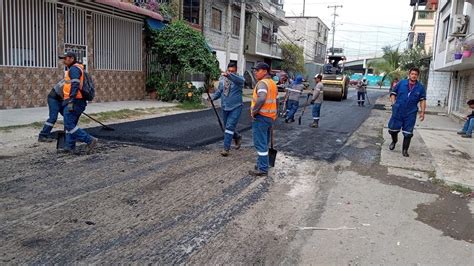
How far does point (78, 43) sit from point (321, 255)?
1271 cm

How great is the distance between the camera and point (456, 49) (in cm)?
1544

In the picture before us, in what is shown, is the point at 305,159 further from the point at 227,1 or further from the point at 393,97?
the point at 227,1

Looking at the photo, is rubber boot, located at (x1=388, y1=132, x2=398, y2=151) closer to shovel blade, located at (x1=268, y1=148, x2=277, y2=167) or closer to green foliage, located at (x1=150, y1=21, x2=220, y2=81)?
shovel blade, located at (x1=268, y1=148, x2=277, y2=167)

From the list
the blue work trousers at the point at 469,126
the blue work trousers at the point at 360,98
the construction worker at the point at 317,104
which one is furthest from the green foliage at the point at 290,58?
the blue work trousers at the point at 469,126

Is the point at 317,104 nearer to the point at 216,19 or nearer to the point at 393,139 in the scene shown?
the point at 393,139

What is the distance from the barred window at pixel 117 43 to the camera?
50.6ft

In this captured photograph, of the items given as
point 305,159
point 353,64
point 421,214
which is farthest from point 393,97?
point 353,64

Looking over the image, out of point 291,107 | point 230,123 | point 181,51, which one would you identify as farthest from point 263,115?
point 181,51

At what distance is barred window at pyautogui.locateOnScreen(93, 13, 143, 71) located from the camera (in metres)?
15.4

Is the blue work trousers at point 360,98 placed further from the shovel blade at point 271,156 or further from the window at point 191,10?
the shovel blade at point 271,156

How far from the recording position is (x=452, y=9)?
62.5 feet

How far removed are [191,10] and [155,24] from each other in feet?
22.5

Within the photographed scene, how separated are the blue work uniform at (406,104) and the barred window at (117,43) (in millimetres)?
10572

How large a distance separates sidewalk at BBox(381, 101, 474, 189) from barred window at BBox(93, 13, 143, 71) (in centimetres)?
999
